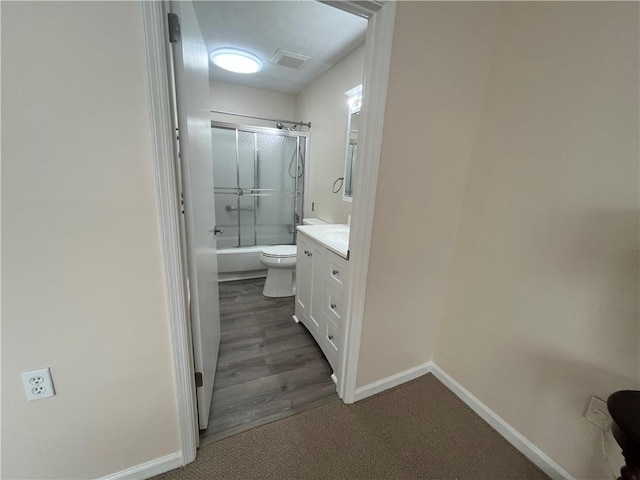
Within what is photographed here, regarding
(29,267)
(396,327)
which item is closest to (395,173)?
(396,327)

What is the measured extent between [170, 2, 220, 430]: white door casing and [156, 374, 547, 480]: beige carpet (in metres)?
0.27

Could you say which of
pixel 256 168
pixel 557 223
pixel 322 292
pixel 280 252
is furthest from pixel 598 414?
pixel 256 168

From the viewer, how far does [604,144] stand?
984 mm

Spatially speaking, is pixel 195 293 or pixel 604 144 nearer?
pixel 604 144

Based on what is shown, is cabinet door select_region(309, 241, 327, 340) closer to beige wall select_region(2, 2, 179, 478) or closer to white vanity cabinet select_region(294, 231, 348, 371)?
white vanity cabinet select_region(294, 231, 348, 371)

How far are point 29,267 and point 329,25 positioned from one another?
Answer: 7.50ft

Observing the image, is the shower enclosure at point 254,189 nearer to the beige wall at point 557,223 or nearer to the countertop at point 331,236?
the countertop at point 331,236

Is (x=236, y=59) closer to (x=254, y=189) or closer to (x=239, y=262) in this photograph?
(x=254, y=189)

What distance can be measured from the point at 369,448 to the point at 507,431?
756 millimetres

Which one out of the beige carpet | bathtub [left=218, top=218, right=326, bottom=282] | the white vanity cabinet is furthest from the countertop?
the beige carpet

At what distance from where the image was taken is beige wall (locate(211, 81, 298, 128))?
10.8 feet

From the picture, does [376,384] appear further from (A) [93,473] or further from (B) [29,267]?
(B) [29,267]

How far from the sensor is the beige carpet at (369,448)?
117 cm

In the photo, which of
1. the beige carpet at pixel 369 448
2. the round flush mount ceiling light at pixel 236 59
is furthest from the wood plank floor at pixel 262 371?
the round flush mount ceiling light at pixel 236 59
